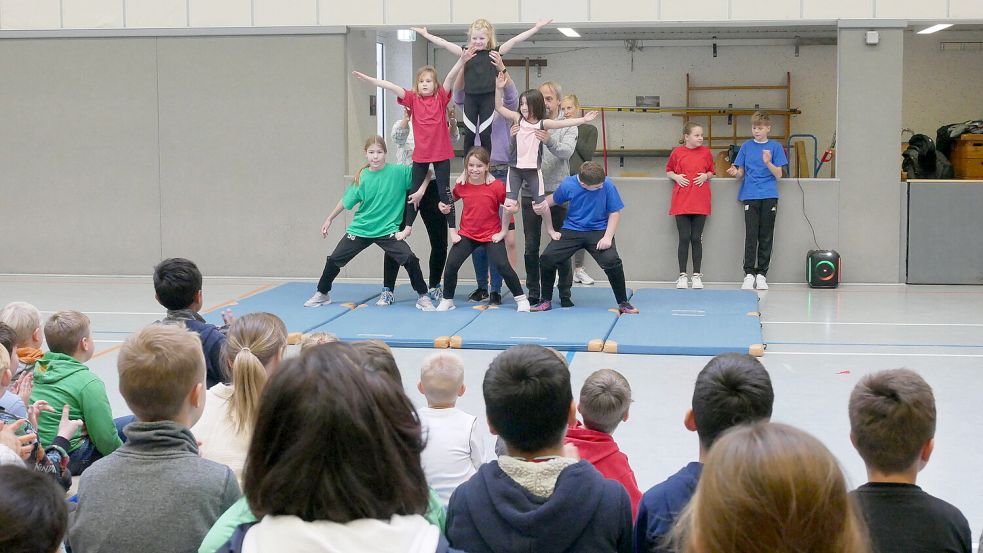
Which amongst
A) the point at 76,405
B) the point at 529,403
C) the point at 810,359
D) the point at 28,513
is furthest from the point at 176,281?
the point at 810,359

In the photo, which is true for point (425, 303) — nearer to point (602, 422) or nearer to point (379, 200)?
point (379, 200)

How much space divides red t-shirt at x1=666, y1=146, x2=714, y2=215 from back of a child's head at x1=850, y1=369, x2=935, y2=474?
8.53 m

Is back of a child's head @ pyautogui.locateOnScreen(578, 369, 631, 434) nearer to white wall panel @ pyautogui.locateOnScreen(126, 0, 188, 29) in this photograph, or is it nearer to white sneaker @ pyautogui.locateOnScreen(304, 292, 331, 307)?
white sneaker @ pyautogui.locateOnScreen(304, 292, 331, 307)

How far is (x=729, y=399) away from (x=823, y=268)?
8.58m

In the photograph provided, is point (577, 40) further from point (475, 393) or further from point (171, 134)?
point (475, 393)

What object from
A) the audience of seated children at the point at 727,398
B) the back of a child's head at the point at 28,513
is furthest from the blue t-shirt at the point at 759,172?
the back of a child's head at the point at 28,513

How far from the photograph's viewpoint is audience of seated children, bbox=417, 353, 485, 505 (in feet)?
12.3

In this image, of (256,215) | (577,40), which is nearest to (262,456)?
(256,215)

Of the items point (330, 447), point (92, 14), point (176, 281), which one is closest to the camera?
point (330, 447)

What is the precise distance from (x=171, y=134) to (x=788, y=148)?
8.60 m

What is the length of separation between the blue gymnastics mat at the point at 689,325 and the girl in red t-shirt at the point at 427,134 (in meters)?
1.94

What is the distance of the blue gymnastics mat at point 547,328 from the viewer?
26.7 feet

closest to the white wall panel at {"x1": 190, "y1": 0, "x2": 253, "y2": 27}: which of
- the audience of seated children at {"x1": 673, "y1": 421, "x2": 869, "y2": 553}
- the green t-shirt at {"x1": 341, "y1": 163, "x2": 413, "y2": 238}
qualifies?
the green t-shirt at {"x1": 341, "y1": 163, "x2": 413, "y2": 238}

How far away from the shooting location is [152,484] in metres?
2.72
